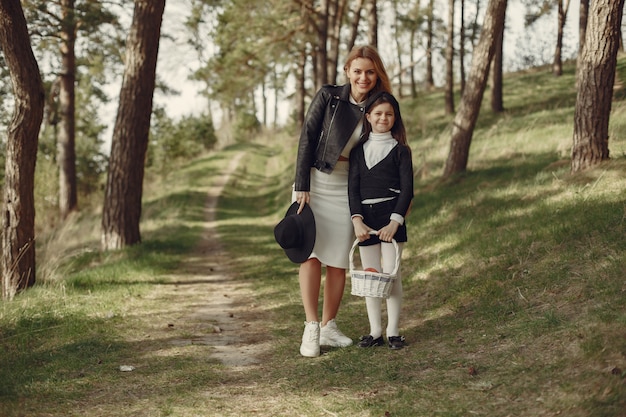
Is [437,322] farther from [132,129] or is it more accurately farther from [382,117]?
[132,129]

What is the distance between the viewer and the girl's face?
17.0ft

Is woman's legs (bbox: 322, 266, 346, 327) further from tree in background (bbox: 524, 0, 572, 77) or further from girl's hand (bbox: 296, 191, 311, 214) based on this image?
tree in background (bbox: 524, 0, 572, 77)

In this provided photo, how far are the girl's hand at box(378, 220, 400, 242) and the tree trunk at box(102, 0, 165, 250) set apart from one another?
7007 millimetres

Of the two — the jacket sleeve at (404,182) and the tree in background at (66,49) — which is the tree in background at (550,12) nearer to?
the tree in background at (66,49)

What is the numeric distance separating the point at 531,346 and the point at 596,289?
3.37 feet

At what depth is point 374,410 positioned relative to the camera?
3996mm

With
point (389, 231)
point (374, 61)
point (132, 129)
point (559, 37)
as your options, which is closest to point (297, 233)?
point (389, 231)

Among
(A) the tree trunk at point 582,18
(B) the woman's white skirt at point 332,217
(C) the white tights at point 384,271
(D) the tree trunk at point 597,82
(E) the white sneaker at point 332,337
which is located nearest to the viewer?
(C) the white tights at point 384,271

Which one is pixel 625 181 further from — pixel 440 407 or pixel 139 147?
pixel 139 147

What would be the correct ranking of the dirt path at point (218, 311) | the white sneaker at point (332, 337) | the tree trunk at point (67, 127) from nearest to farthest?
the white sneaker at point (332, 337) → the dirt path at point (218, 311) → the tree trunk at point (67, 127)

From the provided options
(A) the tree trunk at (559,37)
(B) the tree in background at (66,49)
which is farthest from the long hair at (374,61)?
(A) the tree trunk at (559,37)

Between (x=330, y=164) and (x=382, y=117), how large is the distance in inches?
22.5

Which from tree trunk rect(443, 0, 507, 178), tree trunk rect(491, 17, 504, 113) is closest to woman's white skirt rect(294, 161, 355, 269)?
tree trunk rect(443, 0, 507, 178)

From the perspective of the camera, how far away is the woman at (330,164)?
5332 millimetres
